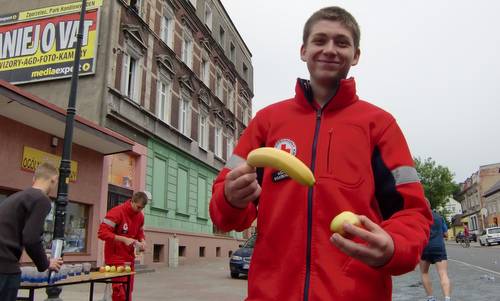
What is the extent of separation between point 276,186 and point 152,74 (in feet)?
62.2

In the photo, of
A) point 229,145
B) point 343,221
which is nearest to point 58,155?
point 343,221

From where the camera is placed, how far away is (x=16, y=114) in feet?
39.3

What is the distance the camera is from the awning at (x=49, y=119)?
10.8 meters

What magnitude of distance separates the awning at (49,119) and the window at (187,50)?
32.4 feet

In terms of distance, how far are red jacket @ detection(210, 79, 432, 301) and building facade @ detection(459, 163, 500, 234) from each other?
82.7m

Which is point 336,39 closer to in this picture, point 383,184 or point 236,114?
point 383,184

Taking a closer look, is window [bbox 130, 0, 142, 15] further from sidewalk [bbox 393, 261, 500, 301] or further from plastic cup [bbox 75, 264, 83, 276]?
sidewalk [bbox 393, 261, 500, 301]

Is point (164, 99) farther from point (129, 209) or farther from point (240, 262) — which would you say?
point (129, 209)

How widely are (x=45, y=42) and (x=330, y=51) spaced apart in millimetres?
18114

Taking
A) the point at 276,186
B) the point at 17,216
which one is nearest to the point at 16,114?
the point at 17,216

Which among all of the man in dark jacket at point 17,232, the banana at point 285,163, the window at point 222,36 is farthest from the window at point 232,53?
the banana at point 285,163

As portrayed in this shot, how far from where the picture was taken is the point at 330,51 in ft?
6.32

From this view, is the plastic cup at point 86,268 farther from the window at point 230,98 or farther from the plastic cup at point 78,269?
the window at point 230,98

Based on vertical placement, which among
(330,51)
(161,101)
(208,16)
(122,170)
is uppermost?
(208,16)
